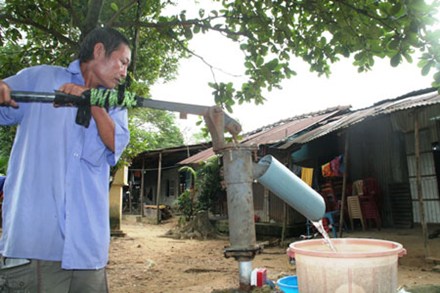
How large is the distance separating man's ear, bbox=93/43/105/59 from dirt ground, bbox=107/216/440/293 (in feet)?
9.18

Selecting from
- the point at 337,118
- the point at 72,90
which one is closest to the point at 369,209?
the point at 337,118

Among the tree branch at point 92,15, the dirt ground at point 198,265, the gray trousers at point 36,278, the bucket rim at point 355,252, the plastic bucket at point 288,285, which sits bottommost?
the dirt ground at point 198,265

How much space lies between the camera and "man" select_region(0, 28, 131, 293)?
1.43m

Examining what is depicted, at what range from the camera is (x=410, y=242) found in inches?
293

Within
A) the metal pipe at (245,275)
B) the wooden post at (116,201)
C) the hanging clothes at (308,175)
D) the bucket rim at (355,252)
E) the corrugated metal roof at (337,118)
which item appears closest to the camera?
the bucket rim at (355,252)

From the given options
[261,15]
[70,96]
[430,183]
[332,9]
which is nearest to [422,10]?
[332,9]

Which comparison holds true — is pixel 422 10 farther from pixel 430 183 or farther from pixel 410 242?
pixel 430 183

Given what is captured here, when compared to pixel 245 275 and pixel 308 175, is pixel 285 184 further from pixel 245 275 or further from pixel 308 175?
pixel 308 175

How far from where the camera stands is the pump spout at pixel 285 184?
55.8 inches

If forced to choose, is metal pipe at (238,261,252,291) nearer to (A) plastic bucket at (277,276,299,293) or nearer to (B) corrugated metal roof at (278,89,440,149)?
(A) plastic bucket at (277,276,299,293)

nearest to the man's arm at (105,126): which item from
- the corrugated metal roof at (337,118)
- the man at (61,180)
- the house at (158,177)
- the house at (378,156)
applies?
the man at (61,180)

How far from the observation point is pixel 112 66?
5.46 feet

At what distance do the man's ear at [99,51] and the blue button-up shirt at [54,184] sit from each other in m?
0.18

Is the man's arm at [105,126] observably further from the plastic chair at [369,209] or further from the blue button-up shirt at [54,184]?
→ the plastic chair at [369,209]
